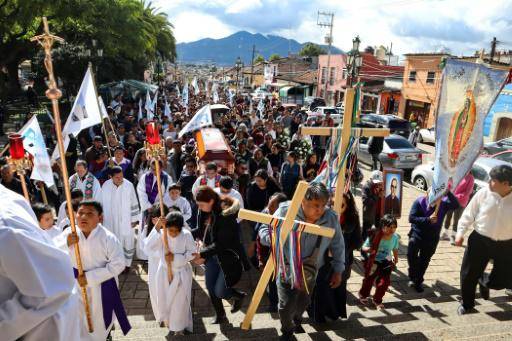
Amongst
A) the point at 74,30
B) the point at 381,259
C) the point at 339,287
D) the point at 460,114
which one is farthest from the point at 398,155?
the point at 74,30

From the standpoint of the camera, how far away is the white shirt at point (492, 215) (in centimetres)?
414

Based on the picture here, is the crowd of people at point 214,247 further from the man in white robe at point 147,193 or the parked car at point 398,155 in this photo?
the parked car at point 398,155

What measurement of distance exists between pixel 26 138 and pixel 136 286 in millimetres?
2708

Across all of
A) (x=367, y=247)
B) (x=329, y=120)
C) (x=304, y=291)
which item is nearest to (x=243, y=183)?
(x=367, y=247)

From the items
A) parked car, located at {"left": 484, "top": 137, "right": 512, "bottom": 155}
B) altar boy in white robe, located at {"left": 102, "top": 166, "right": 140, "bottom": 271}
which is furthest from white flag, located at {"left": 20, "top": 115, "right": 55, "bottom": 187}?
parked car, located at {"left": 484, "top": 137, "right": 512, "bottom": 155}

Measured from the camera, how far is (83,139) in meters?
11.0

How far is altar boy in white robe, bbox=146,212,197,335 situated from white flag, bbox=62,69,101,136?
3.23 m

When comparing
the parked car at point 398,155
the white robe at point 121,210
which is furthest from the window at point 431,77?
the white robe at point 121,210

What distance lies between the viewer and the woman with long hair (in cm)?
416

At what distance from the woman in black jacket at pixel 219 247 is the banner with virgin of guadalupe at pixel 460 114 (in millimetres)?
2329

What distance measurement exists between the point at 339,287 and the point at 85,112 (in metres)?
5.12

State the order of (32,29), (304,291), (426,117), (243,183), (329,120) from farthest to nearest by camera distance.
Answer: (426,117)
(32,29)
(329,120)
(243,183)
(304,291)

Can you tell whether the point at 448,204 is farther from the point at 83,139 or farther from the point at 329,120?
the point at 83,139

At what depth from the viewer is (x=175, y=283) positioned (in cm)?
418
